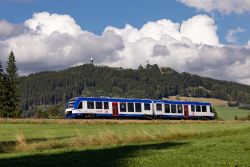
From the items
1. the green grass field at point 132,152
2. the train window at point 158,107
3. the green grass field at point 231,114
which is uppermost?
the train window at point 158,107

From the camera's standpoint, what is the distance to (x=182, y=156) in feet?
55.8

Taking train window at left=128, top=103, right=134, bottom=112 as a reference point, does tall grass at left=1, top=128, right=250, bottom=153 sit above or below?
below

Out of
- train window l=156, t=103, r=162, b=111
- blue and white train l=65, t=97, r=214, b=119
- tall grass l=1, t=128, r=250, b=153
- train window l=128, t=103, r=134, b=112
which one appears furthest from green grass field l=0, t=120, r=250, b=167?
train window l=156, t=103, r=162, b=111

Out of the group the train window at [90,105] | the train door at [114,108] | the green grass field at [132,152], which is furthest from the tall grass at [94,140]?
the train door at [114,108]

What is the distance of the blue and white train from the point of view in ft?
201

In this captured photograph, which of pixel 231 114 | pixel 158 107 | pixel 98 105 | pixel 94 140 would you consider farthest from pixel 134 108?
pixel 231 114

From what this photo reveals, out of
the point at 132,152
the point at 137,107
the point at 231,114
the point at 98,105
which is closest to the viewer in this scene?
the point at 132,152

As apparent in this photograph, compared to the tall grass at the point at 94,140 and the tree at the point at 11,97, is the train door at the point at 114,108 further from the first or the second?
the tall grass at the point at 94,140

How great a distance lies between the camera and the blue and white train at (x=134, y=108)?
6114 cm

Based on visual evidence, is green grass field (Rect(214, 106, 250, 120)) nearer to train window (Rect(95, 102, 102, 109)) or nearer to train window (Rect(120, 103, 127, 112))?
train window (Rect(120, 103, 127, 112))

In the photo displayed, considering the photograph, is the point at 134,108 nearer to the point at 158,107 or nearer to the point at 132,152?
the point at 158,107

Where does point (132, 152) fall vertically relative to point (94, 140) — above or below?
below

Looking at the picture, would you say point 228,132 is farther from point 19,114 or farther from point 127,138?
point 19,114

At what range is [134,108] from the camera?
6625 cm
